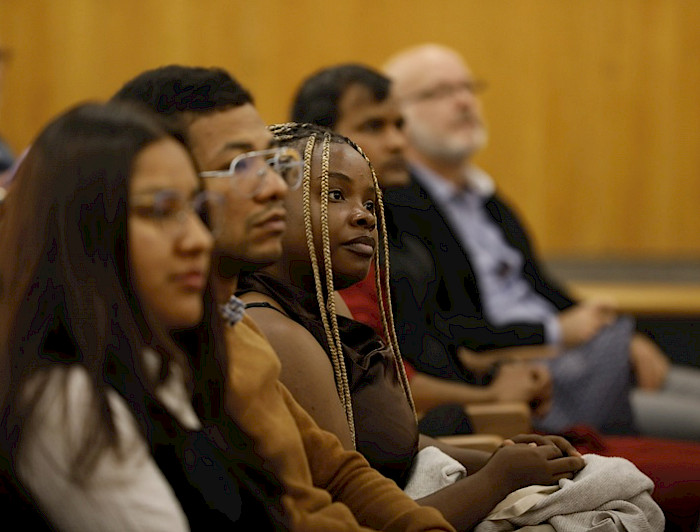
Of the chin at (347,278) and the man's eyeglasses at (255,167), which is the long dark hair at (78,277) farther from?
the chin at (347,278)

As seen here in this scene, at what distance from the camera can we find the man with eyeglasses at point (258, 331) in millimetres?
1467

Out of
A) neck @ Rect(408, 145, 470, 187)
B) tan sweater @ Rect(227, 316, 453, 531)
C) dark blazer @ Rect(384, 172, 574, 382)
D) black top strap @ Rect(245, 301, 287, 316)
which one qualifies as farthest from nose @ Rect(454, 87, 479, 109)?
tan sweater @ Rect(227, 316, 453, 531)

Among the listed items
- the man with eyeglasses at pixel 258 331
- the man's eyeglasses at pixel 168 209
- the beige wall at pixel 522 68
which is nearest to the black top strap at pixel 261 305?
A: the man with eyeglasses at pixel 258 331

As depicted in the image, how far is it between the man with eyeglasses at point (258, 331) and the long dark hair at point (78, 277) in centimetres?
25

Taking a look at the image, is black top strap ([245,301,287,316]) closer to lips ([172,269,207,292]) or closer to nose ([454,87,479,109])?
lips ([172,269,207,292])

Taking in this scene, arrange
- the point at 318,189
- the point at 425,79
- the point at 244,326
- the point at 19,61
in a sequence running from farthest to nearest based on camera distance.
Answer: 1. the point at 19,61
2. the point at 425,79
3. the point at 318,189
4. the point at 244,326

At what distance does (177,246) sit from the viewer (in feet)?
4.11

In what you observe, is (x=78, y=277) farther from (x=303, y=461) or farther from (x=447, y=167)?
(x=447, y=167)

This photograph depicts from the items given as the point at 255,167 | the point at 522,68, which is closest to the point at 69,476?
the point at 255,167

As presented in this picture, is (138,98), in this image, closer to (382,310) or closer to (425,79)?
(382,310)

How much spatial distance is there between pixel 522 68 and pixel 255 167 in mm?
3593

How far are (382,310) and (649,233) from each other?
336 cm

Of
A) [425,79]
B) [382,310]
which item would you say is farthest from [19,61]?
[382,310]

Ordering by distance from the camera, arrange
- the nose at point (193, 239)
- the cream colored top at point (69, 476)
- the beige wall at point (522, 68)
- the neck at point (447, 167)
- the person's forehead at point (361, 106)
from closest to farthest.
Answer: the cream colored top at point (69, 476) < the nose at point (193, 239) < the person's forehead at point (361, 106) < the neck at point (447, 167) < the beige wall at point (522, 68)
